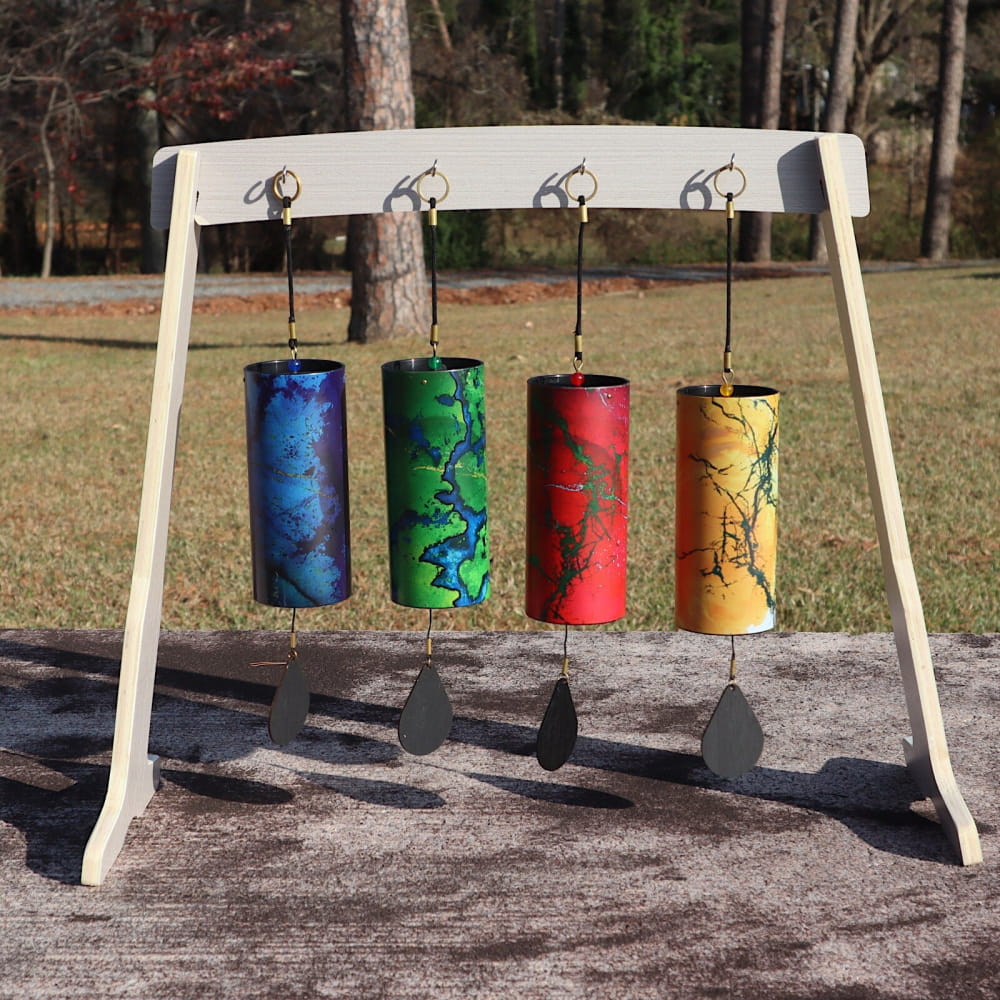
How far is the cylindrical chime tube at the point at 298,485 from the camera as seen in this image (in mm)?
2424

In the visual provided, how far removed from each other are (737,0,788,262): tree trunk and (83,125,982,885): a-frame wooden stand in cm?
1703

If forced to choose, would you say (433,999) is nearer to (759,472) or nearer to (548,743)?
(548,743)

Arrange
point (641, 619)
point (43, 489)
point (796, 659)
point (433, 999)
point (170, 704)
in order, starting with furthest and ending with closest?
point (43, 489)
point (641, 619)
point (796, 659)
point (170, 704)
point (433, 999)

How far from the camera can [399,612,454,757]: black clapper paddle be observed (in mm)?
2555

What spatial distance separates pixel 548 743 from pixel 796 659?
3.59 ft

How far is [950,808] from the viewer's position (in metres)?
2.40

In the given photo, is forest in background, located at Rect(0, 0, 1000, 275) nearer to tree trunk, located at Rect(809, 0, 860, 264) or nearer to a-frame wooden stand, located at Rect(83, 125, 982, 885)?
tree trunk, located at Rect(809, 0, 860, 264)

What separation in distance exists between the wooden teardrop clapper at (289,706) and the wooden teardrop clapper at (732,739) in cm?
88

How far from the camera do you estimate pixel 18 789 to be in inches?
106

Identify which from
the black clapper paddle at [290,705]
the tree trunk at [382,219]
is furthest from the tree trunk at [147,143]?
the black clapper paddle at [290,705]

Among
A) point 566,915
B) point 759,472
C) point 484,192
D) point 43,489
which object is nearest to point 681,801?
point 566,915

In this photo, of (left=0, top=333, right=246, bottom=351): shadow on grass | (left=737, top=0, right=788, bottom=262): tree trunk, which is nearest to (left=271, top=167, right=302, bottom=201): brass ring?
(left=0, top=333, right=246, bottom=351): shadow on grass

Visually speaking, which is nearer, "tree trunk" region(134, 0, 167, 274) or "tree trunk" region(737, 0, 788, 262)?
"tree trunk" region(737, 0, 788, 262)

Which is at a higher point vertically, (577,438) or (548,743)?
(577,438)
